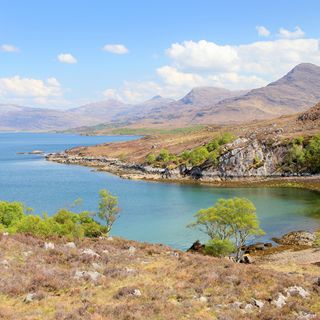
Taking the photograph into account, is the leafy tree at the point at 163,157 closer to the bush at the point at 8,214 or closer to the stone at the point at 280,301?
the bush at the point at 8,214

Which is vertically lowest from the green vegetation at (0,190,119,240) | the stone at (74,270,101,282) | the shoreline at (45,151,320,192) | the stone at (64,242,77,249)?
the shoreline at (45,151,320,192)

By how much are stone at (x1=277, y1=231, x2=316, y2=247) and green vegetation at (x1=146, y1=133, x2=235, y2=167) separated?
84.2 m

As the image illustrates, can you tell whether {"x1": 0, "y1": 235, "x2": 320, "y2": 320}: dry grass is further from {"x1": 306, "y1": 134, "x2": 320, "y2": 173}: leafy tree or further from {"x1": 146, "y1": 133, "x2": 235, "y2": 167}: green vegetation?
{"x1": 146, "y1": 133, "x2": 235, "y2": 167}: green vegetation

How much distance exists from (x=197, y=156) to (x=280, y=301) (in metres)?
142

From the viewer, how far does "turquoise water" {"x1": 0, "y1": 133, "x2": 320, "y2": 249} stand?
83062mm

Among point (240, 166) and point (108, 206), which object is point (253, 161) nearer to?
point (240, 166)

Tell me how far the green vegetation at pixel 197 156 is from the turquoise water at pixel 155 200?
24.2 metres

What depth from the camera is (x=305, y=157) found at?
149 metres

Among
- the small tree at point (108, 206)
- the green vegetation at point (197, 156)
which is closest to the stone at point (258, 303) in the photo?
the small tree at point (108, 206)

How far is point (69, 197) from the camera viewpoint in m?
122

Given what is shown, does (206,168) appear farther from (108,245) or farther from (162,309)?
(162,309)

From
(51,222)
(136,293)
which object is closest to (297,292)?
(136,293)

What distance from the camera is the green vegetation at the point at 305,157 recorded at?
481ft

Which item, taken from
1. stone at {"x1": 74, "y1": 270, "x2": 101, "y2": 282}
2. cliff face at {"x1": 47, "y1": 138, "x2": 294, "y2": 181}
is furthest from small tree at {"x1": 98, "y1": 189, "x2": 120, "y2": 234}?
cliff face at {"x1": 47, "y1": 138, "x2": 294, "y2": 181}
